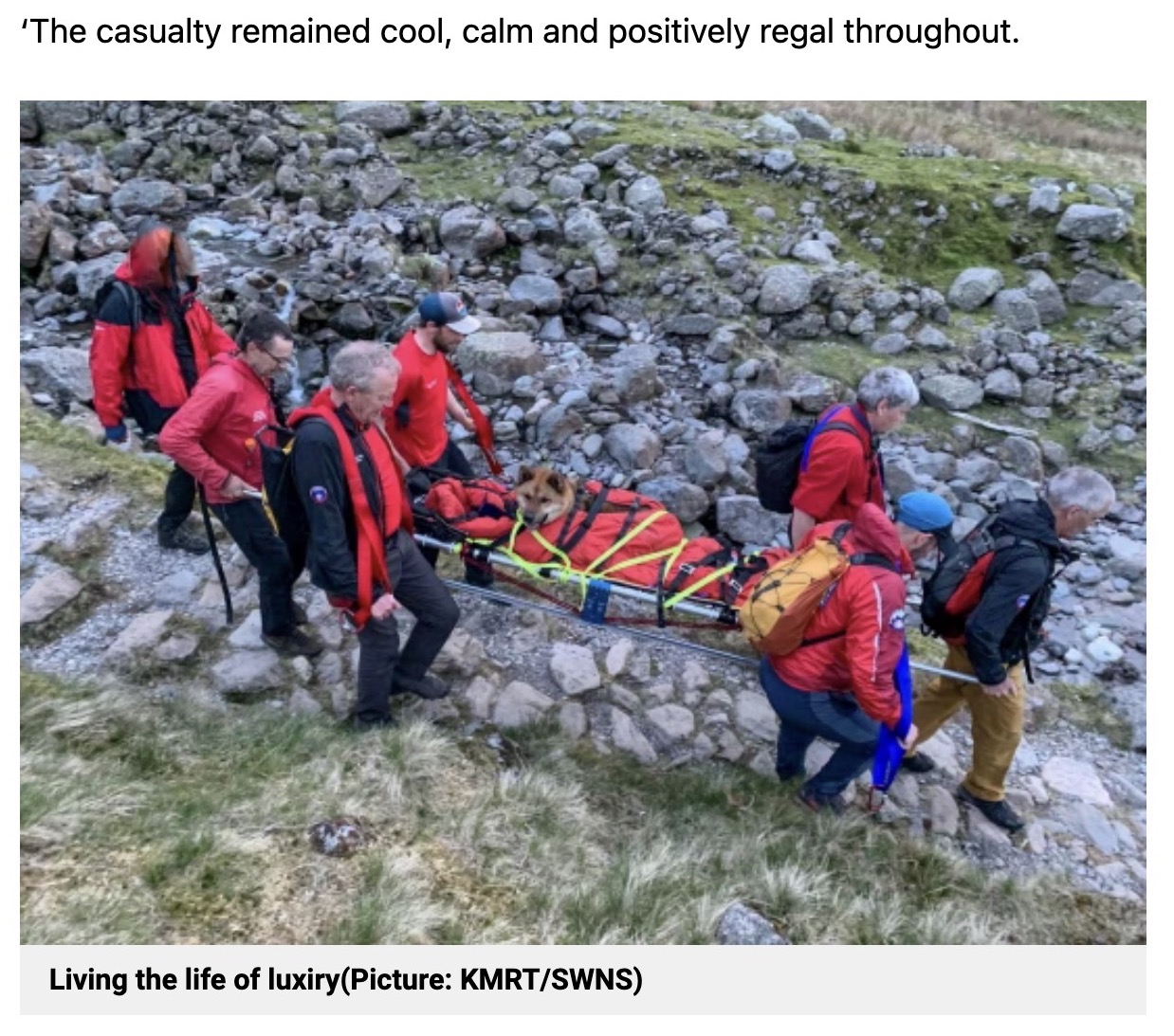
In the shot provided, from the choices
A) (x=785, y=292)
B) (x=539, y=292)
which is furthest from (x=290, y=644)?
(x=785, y=292)

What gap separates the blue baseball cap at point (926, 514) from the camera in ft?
14.8

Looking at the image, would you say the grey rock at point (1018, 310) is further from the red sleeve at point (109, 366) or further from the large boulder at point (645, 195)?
the red sleeve at point (109, 366)

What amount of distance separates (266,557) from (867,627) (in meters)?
3.68

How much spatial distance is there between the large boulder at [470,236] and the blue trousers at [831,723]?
8838mm

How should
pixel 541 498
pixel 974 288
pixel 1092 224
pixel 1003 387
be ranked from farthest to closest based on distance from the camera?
pixel 1092 224, pixel 974 288, pixel 1003 387, pixel 541 498

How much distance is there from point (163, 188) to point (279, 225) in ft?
6.29

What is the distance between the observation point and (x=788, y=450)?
5.53m

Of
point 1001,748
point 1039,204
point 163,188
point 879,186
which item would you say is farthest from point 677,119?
point 1001,748

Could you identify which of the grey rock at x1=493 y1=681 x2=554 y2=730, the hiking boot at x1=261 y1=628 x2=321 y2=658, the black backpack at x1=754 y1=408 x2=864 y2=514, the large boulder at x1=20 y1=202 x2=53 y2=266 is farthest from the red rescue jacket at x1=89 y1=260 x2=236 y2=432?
the large boulder at x1=20 y1=202 x2=53 y2=266

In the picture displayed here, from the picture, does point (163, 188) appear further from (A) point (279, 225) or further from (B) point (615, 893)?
(B) point (615, 893)

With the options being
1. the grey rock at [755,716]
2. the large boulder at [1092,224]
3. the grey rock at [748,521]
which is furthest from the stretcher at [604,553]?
the large boulder at [1092,224]

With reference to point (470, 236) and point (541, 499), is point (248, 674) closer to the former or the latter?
point (541, 499)

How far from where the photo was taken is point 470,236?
40.0ft

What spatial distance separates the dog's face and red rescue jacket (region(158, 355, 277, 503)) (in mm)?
1527
